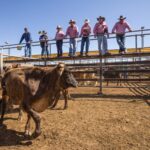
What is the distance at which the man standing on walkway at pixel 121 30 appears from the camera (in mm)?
14016

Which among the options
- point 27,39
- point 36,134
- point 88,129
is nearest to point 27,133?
point 36,134

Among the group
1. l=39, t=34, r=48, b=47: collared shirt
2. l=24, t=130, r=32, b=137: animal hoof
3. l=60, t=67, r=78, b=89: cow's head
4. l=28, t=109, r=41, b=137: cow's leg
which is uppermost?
l=39, t=34, r=48, b=47: collared shirt

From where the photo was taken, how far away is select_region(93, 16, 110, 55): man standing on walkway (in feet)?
46.9

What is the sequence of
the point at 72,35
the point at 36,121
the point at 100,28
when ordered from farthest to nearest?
the point at 72,35, the point at 100,28, the point at 36,121

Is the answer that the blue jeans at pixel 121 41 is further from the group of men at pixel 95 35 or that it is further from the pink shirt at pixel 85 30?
the pink shirt at pixel 85 30

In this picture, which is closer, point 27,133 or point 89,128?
point 27,133

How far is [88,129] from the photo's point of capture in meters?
8.00

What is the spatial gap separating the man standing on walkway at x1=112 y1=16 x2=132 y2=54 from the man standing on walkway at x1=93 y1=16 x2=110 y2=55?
0.45 m

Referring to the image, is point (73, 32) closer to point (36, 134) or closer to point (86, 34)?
point (86, 34)

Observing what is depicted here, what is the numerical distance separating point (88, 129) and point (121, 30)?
7.28m

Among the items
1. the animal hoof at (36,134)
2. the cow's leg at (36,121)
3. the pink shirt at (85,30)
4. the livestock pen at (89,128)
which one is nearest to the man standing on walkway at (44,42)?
the pink shirt at (85,30)

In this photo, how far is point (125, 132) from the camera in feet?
25.3

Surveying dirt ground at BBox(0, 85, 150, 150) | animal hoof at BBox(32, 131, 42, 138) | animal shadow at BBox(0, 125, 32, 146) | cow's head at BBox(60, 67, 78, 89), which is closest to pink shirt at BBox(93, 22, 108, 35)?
dirt ground at BBox(0, 85, 150, 150)

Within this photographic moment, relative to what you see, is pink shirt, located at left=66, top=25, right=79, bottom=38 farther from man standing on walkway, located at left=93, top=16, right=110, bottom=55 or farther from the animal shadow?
the animal shadow
